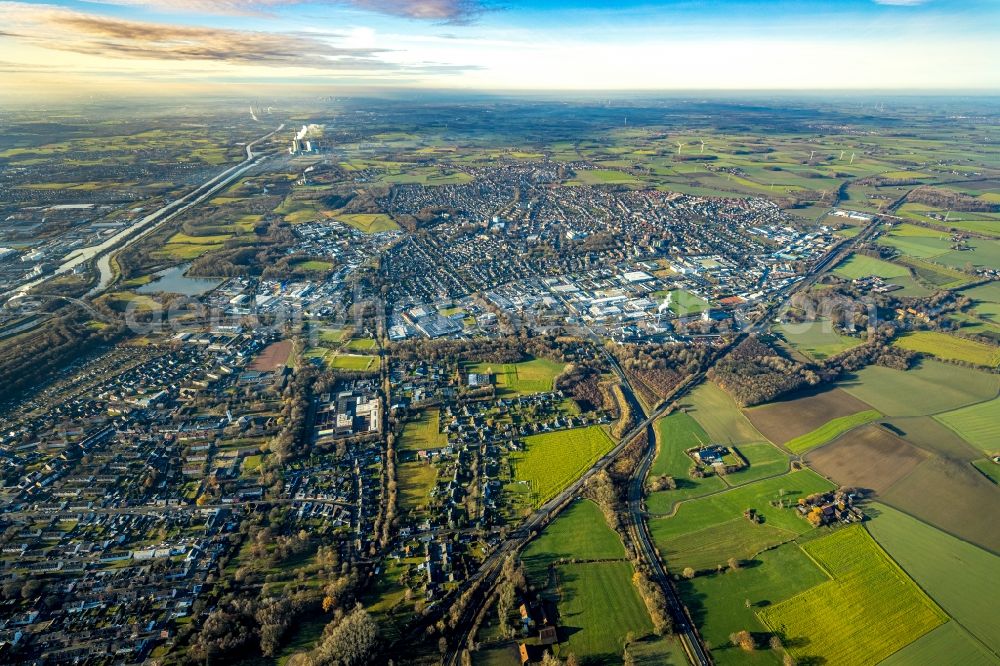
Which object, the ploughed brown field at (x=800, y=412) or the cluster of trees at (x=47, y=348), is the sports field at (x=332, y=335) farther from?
the ploughed brown field at (x=800, y=412)

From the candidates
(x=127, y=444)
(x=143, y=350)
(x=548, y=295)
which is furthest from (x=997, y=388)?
(x=143, y=350)

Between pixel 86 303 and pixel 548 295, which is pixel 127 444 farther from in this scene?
pixel 548 295

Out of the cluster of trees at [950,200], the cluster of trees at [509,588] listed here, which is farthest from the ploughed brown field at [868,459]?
the cluster of trees at [950,200]

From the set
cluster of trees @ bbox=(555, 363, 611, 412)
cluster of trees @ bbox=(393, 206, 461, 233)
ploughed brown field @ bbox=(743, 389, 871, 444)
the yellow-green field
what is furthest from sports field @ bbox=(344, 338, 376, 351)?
cluster of trees @ bbox=(393, 206, 461, 233)

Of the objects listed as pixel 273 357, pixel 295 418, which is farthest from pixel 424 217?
pixel 295 418

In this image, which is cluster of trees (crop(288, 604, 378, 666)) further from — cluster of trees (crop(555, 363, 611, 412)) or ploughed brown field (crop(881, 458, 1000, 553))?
ploughed brown field (crop(881, 458, 1000, 553))

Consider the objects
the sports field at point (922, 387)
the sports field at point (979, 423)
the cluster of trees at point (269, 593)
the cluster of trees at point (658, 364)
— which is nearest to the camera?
the cluster of trees at point (269, 593)
